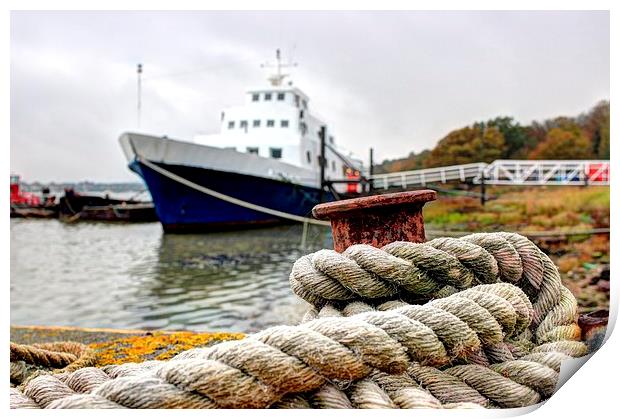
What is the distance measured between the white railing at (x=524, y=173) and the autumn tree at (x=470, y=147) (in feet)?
0.33

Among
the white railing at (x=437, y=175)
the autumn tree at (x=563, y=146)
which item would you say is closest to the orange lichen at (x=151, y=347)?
the white railing at (x=437, y=175)

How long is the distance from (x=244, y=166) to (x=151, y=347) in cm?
717

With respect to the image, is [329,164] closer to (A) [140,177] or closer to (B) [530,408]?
(A) [140,177]

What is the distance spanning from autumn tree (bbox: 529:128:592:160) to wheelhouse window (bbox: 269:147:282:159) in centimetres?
530

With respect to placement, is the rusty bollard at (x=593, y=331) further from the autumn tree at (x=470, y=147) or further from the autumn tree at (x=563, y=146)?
the autumn tree at (x=563, y=146)

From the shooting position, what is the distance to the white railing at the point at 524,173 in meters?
4.05

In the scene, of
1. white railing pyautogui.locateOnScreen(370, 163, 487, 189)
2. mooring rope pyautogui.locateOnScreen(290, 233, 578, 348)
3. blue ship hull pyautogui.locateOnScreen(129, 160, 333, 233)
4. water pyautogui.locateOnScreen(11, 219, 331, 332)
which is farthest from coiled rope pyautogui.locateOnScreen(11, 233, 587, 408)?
blue ship hull pyautogui.locateOnScreen(129, 160, 333, 233)

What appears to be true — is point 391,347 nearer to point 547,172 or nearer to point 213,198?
point 547,172

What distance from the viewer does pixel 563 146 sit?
15.2 ft

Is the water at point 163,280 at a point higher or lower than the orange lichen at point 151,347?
lower

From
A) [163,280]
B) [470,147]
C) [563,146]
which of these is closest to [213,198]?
[163,280]

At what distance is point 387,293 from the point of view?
30.2 inches
